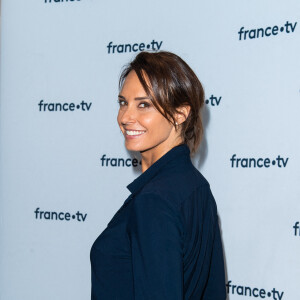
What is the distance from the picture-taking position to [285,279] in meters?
2.00

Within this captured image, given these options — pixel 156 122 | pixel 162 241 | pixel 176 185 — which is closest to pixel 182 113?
pixel 156 122

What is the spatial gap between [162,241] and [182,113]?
0.36 m

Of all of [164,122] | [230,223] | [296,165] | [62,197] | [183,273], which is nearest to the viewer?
[183,273]

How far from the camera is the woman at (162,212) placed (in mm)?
1214

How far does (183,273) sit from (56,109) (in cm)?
138

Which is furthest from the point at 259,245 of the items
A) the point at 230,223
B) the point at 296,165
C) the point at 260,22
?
the point at 260,22

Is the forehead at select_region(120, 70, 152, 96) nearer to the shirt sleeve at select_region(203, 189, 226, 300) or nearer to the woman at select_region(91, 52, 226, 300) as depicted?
the woman at select_region(91, 52, 226, 300)

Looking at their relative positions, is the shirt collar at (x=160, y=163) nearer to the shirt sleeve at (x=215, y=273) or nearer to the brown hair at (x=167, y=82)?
the brown hair at (x=167, y=82)

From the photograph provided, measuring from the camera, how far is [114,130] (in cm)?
239

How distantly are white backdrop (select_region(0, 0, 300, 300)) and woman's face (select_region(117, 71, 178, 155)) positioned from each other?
73 centimetres

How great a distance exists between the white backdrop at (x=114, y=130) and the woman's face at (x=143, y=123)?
0.73 metres

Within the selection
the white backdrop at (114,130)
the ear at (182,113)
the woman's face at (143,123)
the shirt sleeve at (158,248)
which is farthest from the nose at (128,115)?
the white backdrop at (114,130)

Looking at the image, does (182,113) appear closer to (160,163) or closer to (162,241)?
(160,163)

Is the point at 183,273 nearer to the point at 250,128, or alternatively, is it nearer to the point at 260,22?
the point at 250,128
